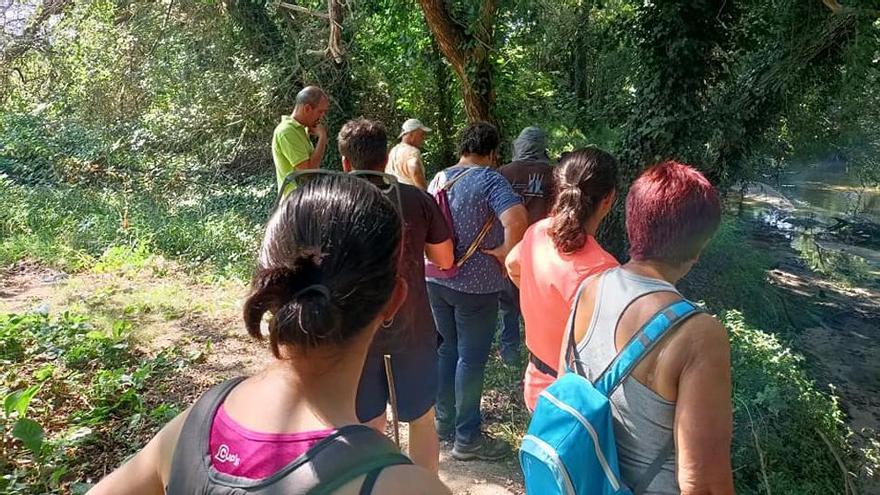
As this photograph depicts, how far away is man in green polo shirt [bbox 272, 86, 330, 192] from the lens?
4.54 meters

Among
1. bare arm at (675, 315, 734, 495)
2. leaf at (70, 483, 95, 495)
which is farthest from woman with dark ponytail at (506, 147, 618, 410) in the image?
leaf at (70, 483, 95, 495)

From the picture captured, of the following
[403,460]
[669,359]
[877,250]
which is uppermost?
[403,460]

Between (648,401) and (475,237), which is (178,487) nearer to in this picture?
(648,401)

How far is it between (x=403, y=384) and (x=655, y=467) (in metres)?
1.16

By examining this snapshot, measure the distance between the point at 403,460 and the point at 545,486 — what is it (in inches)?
33.1

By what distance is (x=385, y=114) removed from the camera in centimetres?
1097

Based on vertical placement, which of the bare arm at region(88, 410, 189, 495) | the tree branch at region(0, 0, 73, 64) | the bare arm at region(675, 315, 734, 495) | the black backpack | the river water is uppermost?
the tree branch at region(0, 0, 73, 64)

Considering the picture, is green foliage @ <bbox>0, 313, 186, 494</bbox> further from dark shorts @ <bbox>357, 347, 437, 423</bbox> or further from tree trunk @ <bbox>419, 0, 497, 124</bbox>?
tree trunk @ <bbox>419, 0, 497, 124</bbox>

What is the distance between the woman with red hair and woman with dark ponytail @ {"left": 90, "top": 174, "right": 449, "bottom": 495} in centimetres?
72

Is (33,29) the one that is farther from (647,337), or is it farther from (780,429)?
(647,337)

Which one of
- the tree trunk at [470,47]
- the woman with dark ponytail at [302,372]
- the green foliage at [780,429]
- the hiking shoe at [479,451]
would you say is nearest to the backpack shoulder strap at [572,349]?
the woman with dark ponytail at [302,372]

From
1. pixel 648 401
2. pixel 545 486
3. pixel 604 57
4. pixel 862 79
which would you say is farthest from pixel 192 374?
pixel 604 57

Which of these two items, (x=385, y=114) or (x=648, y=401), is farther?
(x=385, y=114)

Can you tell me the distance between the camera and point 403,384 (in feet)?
8.07
